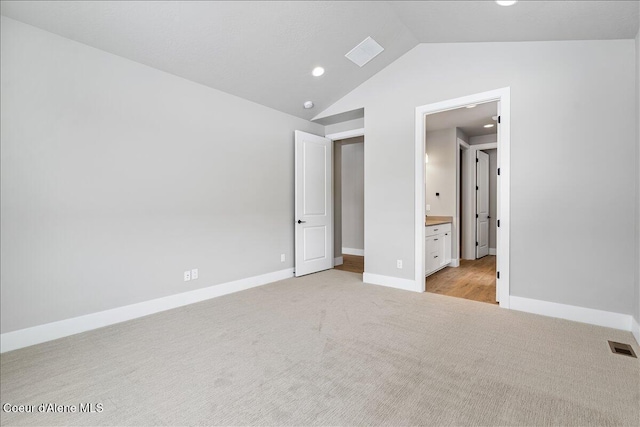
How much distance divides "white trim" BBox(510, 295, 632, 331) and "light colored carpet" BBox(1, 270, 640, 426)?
0.37 ft

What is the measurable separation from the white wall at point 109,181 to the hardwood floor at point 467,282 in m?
2.71

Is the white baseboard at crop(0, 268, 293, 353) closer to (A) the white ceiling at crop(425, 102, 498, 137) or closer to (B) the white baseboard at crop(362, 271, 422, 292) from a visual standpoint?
(B) the white baseboard at crop(362, 271, 422, 292)

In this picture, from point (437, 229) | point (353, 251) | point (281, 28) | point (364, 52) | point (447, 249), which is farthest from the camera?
point (353, 251)

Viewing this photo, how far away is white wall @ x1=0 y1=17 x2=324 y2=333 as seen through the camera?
240cm

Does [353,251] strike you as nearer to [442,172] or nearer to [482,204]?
[442,172]

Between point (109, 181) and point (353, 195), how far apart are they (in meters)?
5.25

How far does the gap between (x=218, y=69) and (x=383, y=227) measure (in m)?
2.88

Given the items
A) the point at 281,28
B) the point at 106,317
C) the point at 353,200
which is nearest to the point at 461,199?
the point at 353,200

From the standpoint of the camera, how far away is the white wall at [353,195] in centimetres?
711

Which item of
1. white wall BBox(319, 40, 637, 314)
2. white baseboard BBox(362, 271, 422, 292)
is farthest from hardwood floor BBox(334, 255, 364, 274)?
white wall BBox(319, 40, 637, 314)

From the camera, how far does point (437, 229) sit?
498cm

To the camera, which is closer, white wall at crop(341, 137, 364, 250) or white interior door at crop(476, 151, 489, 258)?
white interior door at crop(476, 151, 489, 258)

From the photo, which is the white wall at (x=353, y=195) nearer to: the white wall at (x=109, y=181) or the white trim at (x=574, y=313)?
the white wall at (x=109, y=181)

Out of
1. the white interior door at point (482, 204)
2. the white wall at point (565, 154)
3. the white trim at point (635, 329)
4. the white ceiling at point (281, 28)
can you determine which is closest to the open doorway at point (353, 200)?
the white interior door at point (482, 204)
